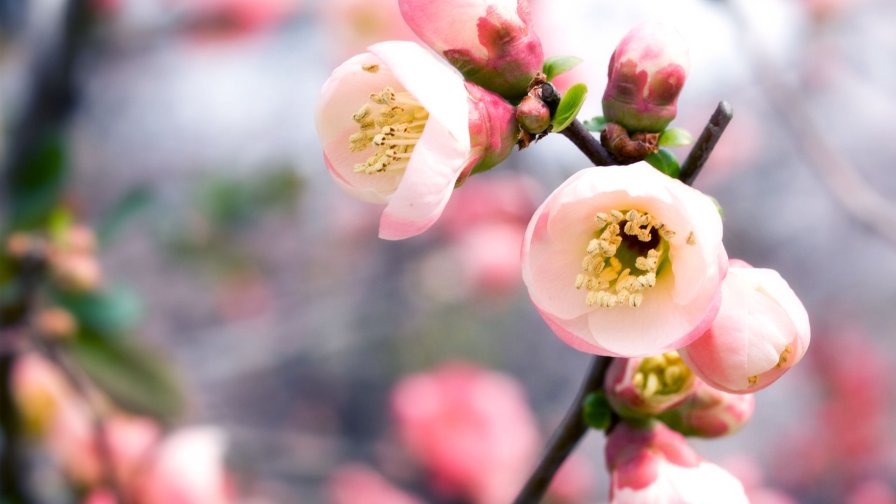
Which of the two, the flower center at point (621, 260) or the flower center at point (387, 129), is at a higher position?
the flower center at point (387, 129)

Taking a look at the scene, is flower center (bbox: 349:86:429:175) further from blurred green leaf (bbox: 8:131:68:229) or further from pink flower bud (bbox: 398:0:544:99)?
blurred green leaf (bbox: 8:131:68:229)

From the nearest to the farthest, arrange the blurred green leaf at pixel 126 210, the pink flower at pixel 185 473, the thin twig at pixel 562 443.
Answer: the thin twig at pixel 562 443, the pink flower at pixel 185 473, the blurred green leaf at pixel 126 210

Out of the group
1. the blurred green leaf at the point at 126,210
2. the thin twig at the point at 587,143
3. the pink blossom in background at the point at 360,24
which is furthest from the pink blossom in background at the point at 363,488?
the pink blossom in background at the point at 360,24

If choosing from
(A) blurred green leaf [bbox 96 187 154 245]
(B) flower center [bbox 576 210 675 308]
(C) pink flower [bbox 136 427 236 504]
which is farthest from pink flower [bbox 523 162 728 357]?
(A) blurred green leaf [bbox 96 187 154 245]

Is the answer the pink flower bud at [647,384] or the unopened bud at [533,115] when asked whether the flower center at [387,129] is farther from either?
the pink flower bud at [647,384]

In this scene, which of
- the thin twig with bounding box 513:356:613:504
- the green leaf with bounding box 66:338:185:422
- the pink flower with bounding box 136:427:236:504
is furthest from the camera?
the green leaf with bounding box 66:338:185:422

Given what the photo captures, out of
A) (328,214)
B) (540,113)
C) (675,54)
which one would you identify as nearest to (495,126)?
(540,113)

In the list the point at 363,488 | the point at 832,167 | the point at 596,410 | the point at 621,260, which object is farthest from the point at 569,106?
the point at 363,488

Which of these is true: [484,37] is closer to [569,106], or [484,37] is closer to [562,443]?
[569,106]
